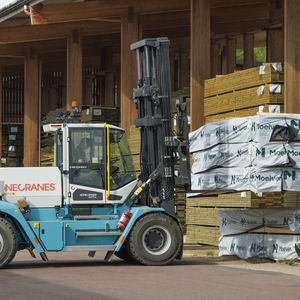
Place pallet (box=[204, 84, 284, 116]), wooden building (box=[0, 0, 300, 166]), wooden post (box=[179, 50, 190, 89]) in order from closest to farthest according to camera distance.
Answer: pallet (box=[204, 84, 284, 116]), wooden building (box=[0, 0, 300, 166]), wooden post (box=[179, 50, 190, 89])

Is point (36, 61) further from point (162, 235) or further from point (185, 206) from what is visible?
point (162, 235)

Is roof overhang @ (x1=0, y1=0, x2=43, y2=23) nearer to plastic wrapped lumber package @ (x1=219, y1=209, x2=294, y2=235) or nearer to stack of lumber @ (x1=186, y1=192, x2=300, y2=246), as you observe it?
stack of lumber @ (x1=186, y1=192, x2=300, y2=246)

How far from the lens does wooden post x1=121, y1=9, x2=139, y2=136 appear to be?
22406 mm

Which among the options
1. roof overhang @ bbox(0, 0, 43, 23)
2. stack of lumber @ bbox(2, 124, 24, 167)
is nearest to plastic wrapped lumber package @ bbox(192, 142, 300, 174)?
roof overhang @ bbox(0, 0, 43, 23)

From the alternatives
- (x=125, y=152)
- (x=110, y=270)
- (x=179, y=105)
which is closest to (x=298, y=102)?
(x=179, y=105)

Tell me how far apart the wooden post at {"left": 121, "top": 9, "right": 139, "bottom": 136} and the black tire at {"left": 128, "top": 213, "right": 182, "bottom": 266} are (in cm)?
882

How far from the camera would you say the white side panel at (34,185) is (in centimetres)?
1380

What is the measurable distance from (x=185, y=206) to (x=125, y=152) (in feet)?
22.3

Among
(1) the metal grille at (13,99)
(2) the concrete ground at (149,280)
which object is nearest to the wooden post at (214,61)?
(1) the metal grille at (13,99)

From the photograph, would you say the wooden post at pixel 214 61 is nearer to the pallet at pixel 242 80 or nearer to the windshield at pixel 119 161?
the pallet at pixel 242 80

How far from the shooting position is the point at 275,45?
25.3m

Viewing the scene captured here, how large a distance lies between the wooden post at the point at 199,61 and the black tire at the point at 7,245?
7.13 metres

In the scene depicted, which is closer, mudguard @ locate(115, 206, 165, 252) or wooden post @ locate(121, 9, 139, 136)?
mudguard @ locate(115, 206, 165, 252)

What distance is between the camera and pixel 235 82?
1602 cm
